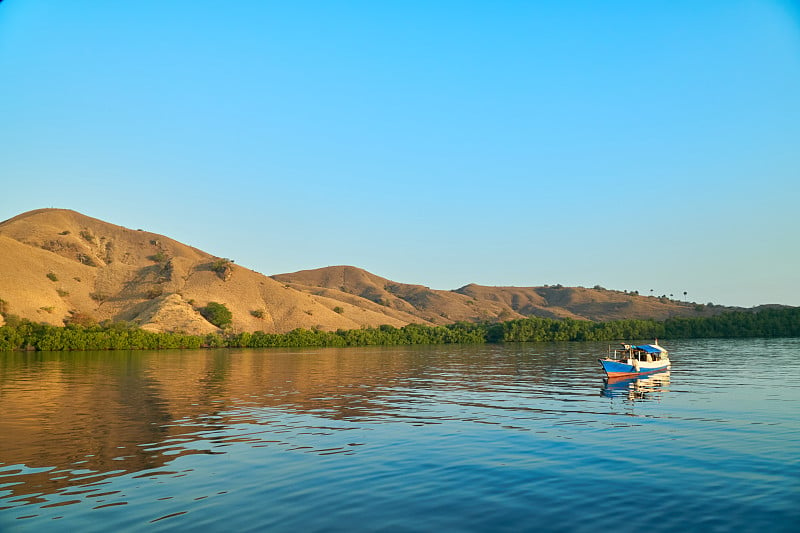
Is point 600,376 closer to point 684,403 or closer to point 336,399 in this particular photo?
point 684,403

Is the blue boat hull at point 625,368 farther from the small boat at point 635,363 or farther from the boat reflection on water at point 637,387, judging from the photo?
the boat reflection on water at point 637,387

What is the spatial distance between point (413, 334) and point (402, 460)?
538ft

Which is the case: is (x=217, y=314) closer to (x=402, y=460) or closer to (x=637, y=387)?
(x=637, y=387)

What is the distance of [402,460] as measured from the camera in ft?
78.5

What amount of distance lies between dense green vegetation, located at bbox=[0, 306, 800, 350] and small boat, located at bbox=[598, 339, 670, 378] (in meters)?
114

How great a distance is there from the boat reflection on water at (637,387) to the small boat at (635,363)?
2.22 feet

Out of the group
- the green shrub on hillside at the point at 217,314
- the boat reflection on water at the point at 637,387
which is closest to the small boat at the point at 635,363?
the boat reflection on water at the point at 637,387

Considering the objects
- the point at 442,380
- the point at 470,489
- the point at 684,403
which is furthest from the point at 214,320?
the point at 470,489

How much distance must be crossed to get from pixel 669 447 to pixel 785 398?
900 inches

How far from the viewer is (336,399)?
45.0 m

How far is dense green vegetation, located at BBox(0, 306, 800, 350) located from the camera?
13225 cm

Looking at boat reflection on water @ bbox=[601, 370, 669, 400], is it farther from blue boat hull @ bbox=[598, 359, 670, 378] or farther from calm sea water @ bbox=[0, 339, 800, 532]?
calm sea water @ bbox=[0, 339, 800, 532]

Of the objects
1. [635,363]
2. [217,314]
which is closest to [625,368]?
[635,363]

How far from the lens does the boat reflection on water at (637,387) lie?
4694cm
